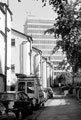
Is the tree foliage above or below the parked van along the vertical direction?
above

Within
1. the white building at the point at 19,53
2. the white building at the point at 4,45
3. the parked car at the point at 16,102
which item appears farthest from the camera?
the white building at the point at 19,53

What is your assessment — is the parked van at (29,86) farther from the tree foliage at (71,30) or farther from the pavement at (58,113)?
the tree foliage at (71,30)

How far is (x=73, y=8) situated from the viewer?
29469mm

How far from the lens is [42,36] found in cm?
15662

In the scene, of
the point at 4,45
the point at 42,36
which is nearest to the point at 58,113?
the point at 4,45

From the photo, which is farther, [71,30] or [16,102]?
[71,30]

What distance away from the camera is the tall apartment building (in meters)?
155

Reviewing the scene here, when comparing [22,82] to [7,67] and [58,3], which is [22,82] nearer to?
[7,67]

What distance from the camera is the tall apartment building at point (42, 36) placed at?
154875mm

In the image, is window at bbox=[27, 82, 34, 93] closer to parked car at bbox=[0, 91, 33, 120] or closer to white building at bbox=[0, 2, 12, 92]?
white building at bbox=[0, 2, 12, 92]

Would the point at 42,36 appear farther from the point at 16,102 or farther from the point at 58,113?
the point at 16,102

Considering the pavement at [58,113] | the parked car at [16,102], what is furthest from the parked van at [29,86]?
→ the parked car at [16,102]

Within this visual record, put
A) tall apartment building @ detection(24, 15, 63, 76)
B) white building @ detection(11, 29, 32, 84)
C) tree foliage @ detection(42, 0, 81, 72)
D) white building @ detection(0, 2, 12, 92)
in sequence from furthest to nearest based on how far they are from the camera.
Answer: tall apartment building @ detection(24, 15, 63, 76), white building @ detection(11, 29, 32, 84), white building @ detection(0, 2, 12, 92), tree foliage @ detection(42, 0, 81, 72)

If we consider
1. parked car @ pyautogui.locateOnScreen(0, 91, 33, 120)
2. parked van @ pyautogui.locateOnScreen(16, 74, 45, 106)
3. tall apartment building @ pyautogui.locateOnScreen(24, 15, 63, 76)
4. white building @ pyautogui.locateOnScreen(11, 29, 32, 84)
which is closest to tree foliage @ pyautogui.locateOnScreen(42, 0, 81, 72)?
parked van @ pyautogui.locateOnScreen(16, 74, 45, 106)
